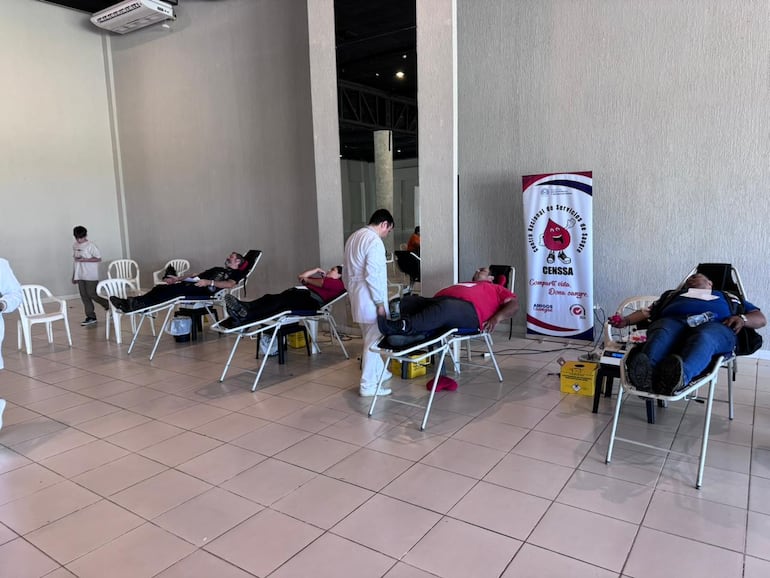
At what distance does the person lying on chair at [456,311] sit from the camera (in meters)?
3.58

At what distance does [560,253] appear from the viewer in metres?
5.02

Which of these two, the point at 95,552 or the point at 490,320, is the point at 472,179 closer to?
the point at 490,320

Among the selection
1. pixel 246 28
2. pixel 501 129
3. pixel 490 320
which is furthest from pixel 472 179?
pixel 246 28

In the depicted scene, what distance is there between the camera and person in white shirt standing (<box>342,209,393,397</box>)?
3662 mm

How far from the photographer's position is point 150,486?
8.82 feet

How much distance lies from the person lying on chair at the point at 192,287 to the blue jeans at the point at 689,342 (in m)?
4.35

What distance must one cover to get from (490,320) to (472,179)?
8.02 feet

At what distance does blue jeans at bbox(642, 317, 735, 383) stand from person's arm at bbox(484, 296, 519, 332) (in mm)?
1147

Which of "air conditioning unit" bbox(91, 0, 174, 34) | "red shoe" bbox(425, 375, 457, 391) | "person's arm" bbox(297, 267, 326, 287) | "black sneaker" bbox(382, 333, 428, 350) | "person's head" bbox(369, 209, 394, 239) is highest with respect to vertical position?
"air conditioning unit" bbox(91, 0, 174, 34)

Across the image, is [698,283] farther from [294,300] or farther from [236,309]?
[236,309]

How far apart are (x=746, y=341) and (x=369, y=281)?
8.06ft

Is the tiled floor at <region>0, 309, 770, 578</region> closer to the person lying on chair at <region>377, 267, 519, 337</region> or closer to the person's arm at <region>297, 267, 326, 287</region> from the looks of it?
the person lying on chair at <region>377, 267, 519, 337</region>

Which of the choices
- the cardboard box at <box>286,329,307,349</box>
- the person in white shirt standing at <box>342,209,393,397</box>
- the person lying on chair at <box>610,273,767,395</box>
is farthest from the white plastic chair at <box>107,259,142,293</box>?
the person lying on chair at <box>610,273,767,395</box>

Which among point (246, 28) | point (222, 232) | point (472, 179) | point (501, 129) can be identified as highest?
point (246, 28)
